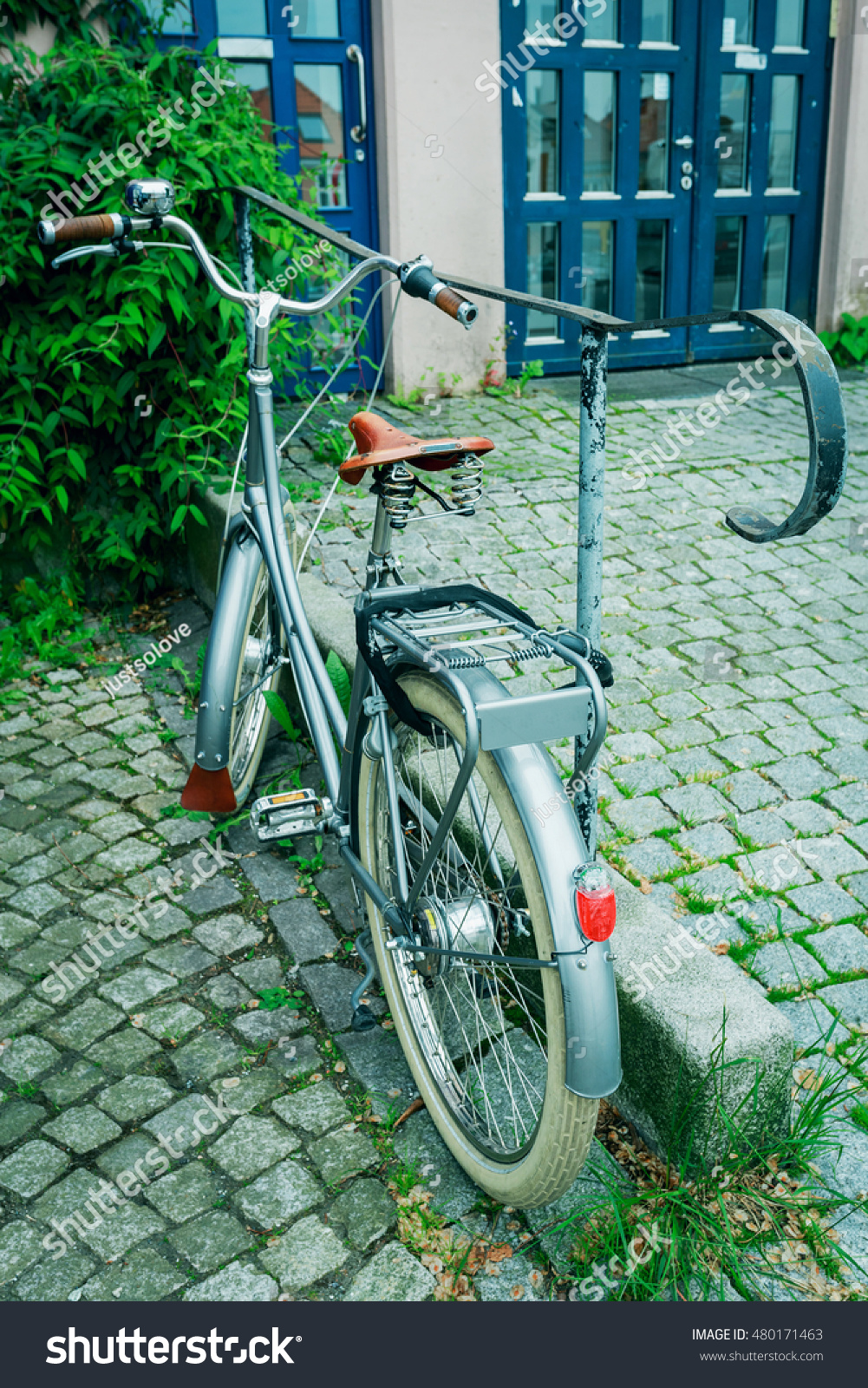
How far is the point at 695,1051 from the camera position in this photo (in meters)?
2.08

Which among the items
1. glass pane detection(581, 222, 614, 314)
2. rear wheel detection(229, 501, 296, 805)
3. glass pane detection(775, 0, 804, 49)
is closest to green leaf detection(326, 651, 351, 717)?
rear wheel detection(229, 501, 296, 805)

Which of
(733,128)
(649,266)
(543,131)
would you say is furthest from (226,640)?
(733,128)

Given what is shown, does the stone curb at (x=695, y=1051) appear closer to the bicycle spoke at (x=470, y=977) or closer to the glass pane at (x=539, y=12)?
the bicycle spoke at (x=470, y=977)

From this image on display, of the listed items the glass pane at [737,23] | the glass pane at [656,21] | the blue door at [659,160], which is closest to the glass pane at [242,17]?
the blue door at [659,160]

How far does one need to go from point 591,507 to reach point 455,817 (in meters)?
0.77

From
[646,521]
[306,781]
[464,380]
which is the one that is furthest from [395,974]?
[464,380]

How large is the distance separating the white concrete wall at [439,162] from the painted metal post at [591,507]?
511 cm

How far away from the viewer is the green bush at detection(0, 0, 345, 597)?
4.37 m

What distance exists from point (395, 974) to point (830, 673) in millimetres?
2219

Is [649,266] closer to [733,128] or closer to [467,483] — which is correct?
[733,128]

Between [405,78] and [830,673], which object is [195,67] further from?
[830,673]

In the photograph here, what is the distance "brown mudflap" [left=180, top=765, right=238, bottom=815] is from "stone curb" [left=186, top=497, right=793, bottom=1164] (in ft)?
4.84

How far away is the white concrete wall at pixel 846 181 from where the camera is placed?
7.67 m

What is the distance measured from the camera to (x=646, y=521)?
5340 mm
